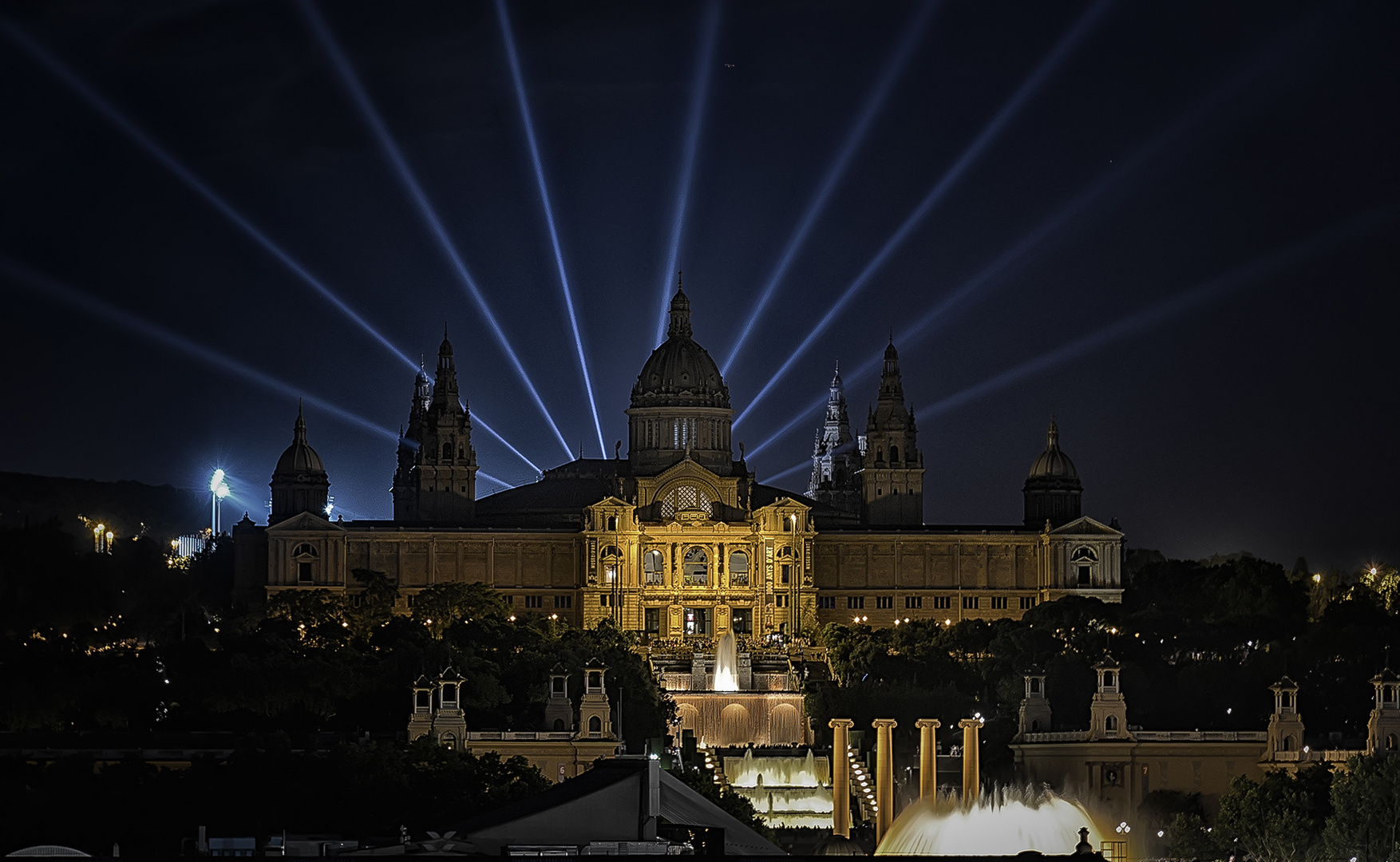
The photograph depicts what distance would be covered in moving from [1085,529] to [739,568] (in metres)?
20.5

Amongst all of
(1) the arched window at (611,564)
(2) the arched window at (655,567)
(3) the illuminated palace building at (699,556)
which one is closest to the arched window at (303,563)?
(3) the illuminated palace building at (699,556)

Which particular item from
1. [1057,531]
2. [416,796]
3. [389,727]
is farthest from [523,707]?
[1057,531]

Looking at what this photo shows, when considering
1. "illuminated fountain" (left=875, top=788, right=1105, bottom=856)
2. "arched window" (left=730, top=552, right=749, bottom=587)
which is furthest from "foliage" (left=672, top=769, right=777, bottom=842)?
"arched window" (left=730, top=552, right=749, bottom=587)

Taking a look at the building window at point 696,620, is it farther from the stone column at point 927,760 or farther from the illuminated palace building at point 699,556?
the stone column at point 927,760

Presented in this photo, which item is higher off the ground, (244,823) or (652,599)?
(652,599)

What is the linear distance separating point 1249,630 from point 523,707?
3949 centimetres

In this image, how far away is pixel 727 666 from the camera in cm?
15675

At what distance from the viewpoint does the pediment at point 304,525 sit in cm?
18225

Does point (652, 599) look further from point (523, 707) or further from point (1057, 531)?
point (523, 707)

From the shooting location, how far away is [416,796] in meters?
107

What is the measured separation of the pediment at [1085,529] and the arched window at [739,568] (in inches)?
718

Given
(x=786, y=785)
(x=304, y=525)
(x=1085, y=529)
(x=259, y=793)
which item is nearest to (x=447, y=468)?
(x=304, y=525)

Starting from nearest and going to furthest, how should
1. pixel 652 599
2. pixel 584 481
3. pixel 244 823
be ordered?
pixel 244 823 → pixel 652 599 → pixel 584 481

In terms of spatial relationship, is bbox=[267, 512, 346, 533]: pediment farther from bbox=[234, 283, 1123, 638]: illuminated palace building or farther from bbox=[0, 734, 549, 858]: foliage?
bbox=[0, 734, 549, 858]: foliage
